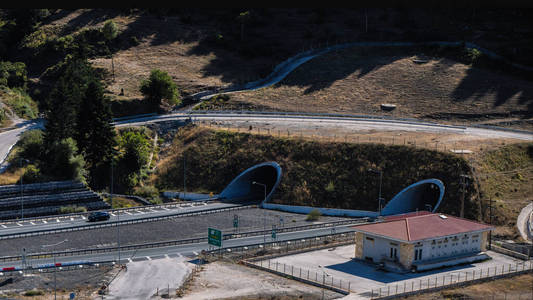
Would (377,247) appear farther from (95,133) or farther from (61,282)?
(95,133)

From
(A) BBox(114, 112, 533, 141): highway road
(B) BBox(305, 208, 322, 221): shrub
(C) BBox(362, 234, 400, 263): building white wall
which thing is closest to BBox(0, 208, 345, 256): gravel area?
(B) BBox(305, 208, 322, 221): shrub

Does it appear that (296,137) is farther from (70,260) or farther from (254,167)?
(70,260)

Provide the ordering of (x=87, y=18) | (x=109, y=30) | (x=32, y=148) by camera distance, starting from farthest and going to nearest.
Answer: (x=87, y=18), (x=109, y=30), (x=32, y=148)

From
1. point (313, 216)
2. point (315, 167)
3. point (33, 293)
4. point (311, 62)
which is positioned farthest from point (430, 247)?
point (311, 62)

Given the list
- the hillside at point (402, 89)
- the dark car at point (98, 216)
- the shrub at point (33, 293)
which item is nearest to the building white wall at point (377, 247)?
the dark car at point (98, 216)

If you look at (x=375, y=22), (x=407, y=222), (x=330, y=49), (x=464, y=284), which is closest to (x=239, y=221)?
(x=407, y=222)

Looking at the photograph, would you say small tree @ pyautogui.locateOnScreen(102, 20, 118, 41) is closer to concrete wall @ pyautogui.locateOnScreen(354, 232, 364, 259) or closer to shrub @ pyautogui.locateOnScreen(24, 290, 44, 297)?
concrete wall @ pyautogui.locateOnScreen(354, 232, 364, 259)
